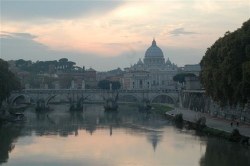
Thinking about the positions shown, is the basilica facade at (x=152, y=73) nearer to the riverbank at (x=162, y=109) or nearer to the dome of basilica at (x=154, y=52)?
the dome of basilica at (x=154, y=52)

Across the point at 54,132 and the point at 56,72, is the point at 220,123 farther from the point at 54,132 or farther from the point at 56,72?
the point at 56,72

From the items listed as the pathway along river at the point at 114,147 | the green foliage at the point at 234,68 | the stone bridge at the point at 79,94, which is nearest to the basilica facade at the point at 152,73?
the stone bridge at the point at 79,94

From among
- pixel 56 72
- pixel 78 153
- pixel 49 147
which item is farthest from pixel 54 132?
pixel 56 72

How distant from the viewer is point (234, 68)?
3200 cm

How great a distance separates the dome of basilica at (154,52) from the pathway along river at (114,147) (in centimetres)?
10217

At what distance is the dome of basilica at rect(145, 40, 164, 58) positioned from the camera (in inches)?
5704

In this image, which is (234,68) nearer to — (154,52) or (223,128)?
(223,128)

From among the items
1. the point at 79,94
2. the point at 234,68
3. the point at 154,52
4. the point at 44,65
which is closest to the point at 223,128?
the point at 234,68

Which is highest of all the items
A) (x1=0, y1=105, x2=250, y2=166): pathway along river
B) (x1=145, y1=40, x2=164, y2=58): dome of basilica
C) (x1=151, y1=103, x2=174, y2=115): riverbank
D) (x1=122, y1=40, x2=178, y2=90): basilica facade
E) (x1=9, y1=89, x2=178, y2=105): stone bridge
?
(x1=145, y1=40, x2=164, y2=58): dome of basilica

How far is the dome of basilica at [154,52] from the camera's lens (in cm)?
14488

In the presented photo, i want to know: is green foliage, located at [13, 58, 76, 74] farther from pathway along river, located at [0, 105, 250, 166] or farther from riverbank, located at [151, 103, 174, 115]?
pathway along river, located at [0, 105, 250, 166]

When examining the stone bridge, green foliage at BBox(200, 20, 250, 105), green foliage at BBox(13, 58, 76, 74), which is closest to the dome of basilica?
green foliage at BBox(13, 58, 76, 74)

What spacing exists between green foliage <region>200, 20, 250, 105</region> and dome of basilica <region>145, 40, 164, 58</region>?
108561 mm

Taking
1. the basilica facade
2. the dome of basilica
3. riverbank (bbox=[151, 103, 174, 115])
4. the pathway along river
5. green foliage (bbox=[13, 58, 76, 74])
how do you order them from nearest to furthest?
the pathway along river
riverbank (bbox=[151, 103, 174, 115])
the basilica facade
green foliage (bbox=[13, 58, 76, 74])
the dome of basilica
